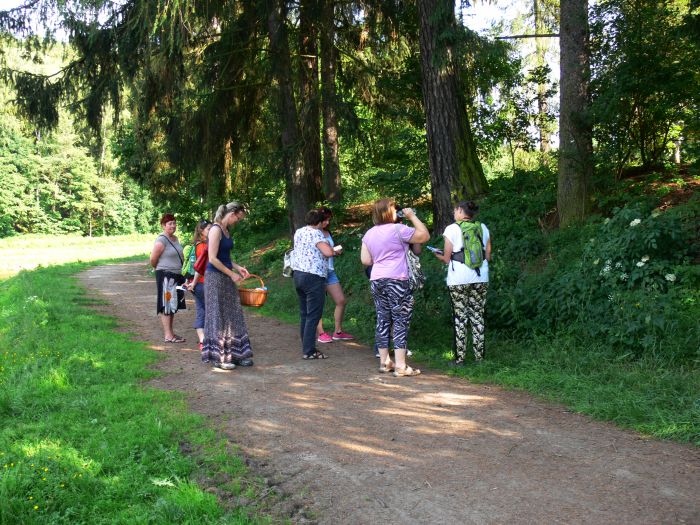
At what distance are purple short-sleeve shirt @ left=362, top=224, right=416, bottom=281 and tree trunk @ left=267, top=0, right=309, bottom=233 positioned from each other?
24.4 feet

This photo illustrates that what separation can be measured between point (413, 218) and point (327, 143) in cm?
1086

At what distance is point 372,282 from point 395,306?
0.38 m

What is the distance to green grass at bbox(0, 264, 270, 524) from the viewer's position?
378 centimetres

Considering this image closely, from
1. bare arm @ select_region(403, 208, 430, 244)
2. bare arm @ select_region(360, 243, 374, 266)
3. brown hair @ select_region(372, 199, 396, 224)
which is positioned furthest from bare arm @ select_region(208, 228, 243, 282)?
bare arm @ select_region(403, 208, 430, 244)

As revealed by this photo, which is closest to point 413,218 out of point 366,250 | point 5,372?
point 366,250

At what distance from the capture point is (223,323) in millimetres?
7371

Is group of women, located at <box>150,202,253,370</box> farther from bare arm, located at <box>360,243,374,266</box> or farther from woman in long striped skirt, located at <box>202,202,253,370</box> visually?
bare arm, located at <box>360,243,374,266</box>

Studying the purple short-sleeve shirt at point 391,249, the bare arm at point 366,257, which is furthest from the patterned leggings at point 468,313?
the bare arm at point 366,257

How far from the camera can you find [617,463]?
4156 mm

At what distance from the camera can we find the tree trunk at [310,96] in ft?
44.5

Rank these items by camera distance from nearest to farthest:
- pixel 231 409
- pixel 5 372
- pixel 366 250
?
pixel 231 409
pixel 366 250
pixel 5 372

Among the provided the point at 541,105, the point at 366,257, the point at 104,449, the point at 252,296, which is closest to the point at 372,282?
the point at 366,257

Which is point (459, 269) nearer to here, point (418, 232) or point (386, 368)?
point (418, 232)

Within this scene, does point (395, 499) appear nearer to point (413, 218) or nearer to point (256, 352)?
point (413, 218)
